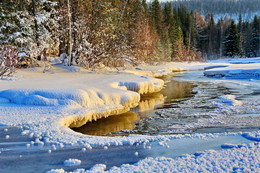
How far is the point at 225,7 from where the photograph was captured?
499 feet

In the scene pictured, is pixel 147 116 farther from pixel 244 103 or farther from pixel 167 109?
pixel 244 103

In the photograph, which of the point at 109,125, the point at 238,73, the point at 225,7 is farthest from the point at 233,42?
the point at 225,7

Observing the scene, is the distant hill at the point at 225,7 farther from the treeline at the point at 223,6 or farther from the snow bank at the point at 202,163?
the snow bank at the point at 202,163

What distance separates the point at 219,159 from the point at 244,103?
7.60m

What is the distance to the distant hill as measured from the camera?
14550 cm

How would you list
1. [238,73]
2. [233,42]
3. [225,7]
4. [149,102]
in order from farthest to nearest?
[225,7] → [233,42] → [238,73] → [149,102]

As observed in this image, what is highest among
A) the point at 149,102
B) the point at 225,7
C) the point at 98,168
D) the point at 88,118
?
the point at 225,7

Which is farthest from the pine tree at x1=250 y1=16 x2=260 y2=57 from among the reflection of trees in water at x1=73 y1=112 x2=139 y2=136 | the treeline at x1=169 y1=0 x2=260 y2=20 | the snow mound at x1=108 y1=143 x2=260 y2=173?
the treeline at x1=169 y1=0 x2=260 y2=20

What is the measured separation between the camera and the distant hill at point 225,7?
145500mm

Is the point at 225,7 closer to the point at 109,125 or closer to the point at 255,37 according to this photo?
the point at 255,37

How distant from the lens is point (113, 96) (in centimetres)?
1023

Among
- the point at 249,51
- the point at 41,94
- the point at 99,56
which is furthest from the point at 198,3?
the point at 41,94

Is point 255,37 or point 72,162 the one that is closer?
point 72,162

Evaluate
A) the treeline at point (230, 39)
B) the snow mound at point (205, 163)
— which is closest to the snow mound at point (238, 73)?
the snow mound at point (205, 163)
